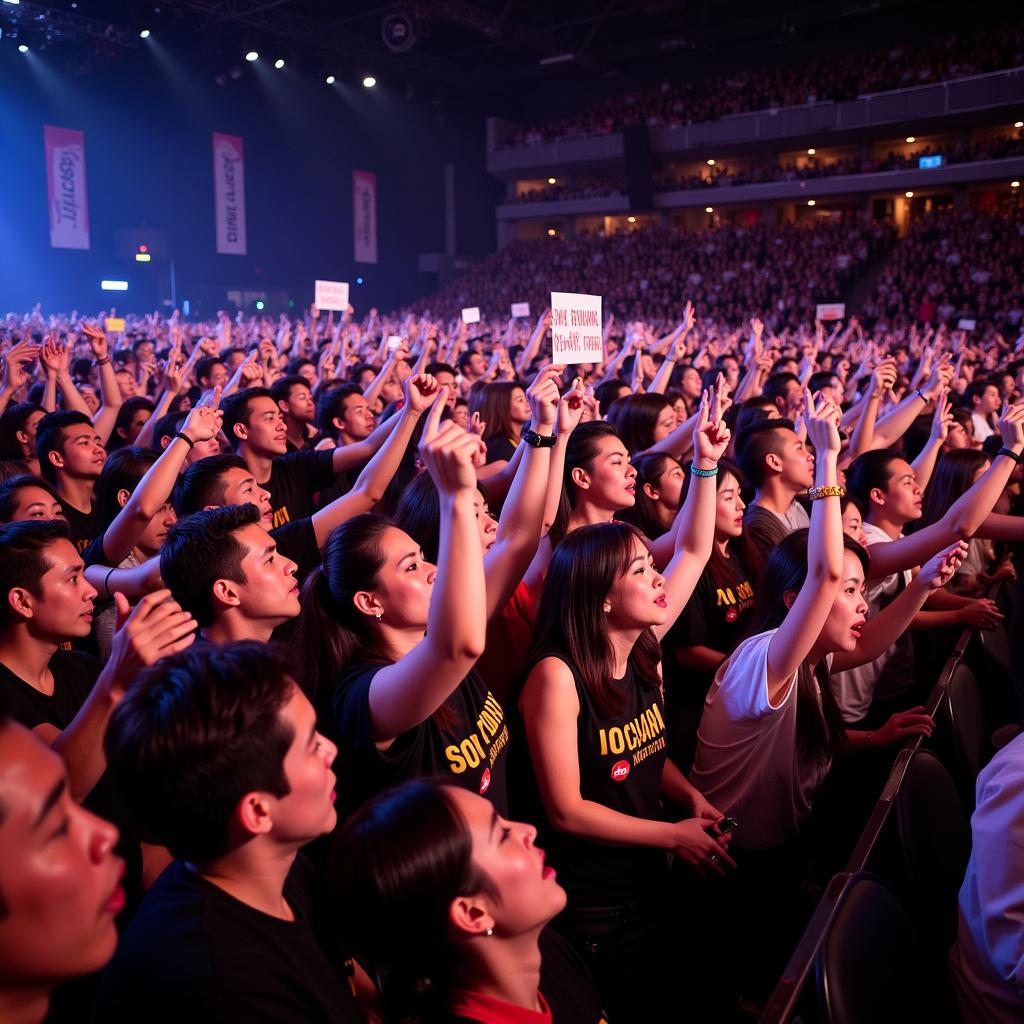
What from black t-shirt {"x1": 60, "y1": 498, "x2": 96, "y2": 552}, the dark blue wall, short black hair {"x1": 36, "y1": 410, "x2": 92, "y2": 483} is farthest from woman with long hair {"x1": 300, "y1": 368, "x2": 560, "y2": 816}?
the dark blue wall

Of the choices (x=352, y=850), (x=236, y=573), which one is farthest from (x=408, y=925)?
(x=236, y=573)

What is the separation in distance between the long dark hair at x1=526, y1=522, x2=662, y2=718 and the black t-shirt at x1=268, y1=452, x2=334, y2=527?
7.48 ft

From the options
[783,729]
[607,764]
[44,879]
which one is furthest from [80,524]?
[44,879]

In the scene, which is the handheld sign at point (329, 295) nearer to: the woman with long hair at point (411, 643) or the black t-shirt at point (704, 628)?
the black t-shirt at point (704, 628)

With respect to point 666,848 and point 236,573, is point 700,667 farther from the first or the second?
point 236,573

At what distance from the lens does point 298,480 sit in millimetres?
4574

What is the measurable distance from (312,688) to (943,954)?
184 cm

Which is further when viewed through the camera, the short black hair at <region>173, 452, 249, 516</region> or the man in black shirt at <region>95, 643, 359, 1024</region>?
the short black hair at <region>173, 452, 249, 516</region>

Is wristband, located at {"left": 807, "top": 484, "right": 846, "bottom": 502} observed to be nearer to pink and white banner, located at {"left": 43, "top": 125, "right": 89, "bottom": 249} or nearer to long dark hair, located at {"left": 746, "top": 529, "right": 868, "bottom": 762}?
long dark hair, located at {"left": 746, "top": 529, "right": 868, "bottom": 762}

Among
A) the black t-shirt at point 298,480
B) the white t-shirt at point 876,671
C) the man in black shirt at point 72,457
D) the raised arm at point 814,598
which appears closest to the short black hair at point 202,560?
the raised arm at point 814,598

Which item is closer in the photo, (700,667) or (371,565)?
(371,565)

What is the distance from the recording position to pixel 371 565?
2270mm

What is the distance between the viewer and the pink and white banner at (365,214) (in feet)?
89.0

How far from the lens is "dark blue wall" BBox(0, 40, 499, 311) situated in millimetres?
19578
